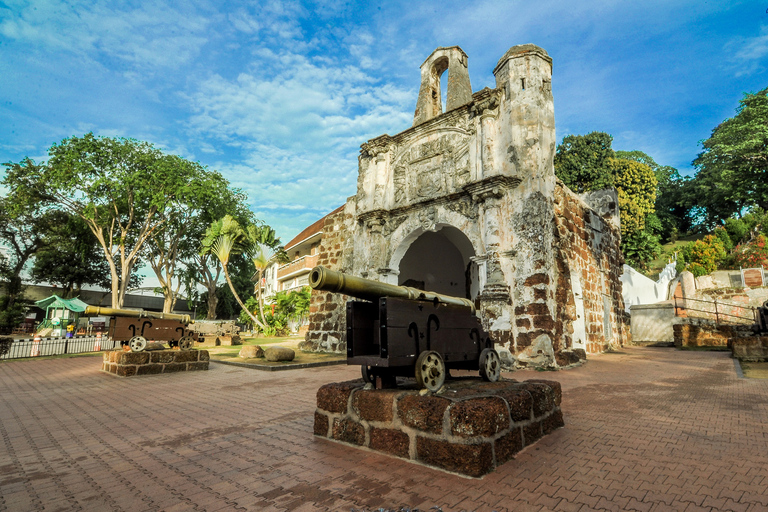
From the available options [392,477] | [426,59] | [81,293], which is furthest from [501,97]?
[81,293]

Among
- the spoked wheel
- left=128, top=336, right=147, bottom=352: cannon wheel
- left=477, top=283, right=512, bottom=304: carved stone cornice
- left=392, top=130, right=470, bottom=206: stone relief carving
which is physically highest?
left=392, top=130, right=470, bottom=206: stone relief carving

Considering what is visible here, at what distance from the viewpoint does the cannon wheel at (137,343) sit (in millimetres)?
9266

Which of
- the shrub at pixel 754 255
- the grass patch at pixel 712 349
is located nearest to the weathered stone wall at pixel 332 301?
the grass patch at pixel 712 349

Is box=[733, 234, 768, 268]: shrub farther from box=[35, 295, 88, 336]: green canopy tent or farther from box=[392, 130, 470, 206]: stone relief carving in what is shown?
box=[35, 295, 88, 336]: green canopy tent

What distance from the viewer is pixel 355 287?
11.6 feet

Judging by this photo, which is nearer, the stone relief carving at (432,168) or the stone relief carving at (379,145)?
the stone relief carving at (432,168)

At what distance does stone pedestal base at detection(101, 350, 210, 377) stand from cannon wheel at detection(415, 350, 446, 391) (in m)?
7.55

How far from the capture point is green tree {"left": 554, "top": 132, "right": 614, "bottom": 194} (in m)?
27.5

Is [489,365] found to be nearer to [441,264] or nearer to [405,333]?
[405,333]

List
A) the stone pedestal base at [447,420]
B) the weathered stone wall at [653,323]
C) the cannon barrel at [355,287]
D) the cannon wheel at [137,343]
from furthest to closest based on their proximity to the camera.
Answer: the weathered stone wall at [653,323]
the cannon wheel at [137,343]
the cannon barrel at [355,287]
the stone pedestal base at [447,420]

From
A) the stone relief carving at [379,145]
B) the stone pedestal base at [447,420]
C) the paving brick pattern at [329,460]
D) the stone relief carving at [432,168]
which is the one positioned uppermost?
the stone relief carving at [379,145]

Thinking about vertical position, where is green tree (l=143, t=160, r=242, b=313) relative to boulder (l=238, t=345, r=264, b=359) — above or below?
above

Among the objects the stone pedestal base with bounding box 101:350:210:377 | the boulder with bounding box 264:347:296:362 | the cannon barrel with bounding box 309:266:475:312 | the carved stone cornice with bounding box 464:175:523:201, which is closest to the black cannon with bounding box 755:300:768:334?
the carved stone cornice with bounding box 464:175:523:201

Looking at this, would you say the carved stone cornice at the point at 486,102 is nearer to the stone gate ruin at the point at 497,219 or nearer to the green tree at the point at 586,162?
the stone gate ruin at the point at 497,219
